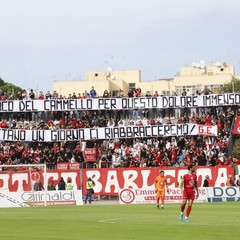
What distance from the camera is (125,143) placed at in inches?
2817

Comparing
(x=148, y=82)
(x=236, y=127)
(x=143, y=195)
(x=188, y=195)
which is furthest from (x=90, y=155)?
(x=148, y=82)

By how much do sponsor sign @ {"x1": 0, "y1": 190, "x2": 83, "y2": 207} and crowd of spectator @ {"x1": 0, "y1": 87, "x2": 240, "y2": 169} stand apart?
37.7 ft

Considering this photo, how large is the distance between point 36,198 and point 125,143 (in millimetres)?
18976

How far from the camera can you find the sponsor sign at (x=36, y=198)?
175 ft

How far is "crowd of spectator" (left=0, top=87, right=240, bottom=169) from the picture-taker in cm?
6519

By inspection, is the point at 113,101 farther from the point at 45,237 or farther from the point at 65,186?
the point at 45,237

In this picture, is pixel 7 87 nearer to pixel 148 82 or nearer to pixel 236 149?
pixel 148 82

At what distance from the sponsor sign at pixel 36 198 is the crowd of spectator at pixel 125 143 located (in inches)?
452

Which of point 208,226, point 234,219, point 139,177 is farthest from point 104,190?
point 208,226

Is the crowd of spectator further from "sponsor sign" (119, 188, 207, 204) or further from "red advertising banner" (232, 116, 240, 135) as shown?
"sponsor sign" (119, 188, 207, 204)

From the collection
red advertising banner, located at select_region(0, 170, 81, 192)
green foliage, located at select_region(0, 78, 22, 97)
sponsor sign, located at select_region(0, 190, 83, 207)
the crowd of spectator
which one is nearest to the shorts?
sponsor sign, located at select_region(0, 190, 83, 207)

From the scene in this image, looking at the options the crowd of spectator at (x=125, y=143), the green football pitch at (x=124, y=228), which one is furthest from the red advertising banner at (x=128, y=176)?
the green football pitch at (x=124, y=228)

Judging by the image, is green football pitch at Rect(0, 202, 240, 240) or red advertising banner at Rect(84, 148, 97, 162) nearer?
green football pitch at Rect(0, 202, 240, 240)

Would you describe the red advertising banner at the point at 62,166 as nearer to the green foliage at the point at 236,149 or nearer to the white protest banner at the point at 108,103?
the white protest banner at the point at 108,103
